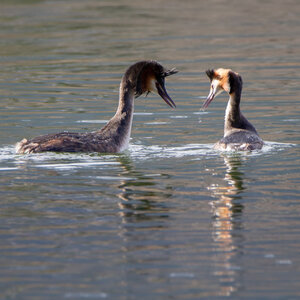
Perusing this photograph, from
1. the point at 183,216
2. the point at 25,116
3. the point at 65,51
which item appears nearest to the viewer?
the point at 183,216

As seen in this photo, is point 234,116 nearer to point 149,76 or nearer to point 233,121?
point 233,121

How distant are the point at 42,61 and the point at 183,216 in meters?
14.1

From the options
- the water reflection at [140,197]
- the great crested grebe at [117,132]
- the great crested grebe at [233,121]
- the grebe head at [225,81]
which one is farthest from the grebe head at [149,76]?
the water reflection at [140,197]

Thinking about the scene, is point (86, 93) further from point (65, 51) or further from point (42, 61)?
point (65, 51)

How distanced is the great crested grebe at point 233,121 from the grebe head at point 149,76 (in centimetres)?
103

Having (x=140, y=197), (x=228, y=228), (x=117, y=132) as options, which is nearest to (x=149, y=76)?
(x=117, y=132)

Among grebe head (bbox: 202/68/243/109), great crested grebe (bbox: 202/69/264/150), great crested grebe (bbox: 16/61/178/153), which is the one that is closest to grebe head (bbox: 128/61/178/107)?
great crested grebe (bbox: 16/61/178/153)

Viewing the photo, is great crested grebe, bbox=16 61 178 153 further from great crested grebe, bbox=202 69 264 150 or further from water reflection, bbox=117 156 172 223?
great crested grebe, bbox=202 69 264 150

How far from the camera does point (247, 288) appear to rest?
6516 mm

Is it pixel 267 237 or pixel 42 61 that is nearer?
pixel 267 237

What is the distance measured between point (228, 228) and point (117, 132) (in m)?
4.08

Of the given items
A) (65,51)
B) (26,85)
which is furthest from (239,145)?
(65,51)

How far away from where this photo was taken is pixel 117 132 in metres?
11.8

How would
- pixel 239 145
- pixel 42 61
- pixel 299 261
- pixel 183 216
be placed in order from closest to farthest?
pixel 299 261 < pixel 183 216 < pixel 239 145 < pixel 42 61
